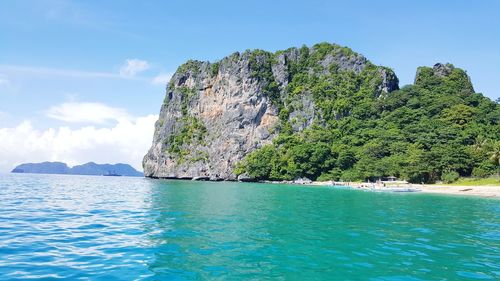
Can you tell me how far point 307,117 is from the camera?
146125 mm

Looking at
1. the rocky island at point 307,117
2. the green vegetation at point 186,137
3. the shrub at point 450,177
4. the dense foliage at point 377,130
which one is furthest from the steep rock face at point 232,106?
the shrub at point 450,177

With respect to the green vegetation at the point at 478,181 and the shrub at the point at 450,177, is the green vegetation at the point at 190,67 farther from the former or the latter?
the green vegetation at the point at 478,181

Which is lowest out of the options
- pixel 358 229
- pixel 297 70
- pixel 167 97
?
pixel 358 229

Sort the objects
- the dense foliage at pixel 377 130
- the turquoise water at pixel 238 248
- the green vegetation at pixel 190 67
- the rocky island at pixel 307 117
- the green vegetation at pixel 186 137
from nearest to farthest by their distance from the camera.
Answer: the turquoise water at pixel 238 248, the dense foliage at pixel 377 130, the rocky island at pixel 307 117, the green vegetation at pixel 186 137, the green vegetation at pixel 190 67

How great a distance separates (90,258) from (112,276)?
2.54 m

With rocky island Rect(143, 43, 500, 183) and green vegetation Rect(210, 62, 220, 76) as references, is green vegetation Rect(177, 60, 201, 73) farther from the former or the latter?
green vegetation Rect(210, 62, 220, 76)

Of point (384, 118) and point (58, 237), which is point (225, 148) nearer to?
point (384, 118)

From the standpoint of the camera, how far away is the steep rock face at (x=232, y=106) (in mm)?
146125

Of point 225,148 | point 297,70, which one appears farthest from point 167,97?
point 297,70

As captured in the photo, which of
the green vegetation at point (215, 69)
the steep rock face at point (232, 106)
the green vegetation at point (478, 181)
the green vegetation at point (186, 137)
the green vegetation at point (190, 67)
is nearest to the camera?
the green vegetation at point (478, 181)

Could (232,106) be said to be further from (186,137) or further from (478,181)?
(478,181)

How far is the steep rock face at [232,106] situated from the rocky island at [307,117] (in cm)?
Answer: 45

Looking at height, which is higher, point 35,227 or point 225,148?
point 225,148

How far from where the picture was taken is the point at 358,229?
2145cm
